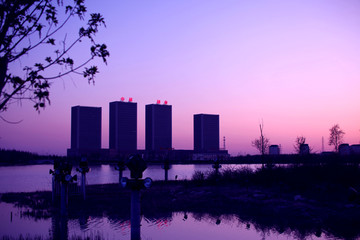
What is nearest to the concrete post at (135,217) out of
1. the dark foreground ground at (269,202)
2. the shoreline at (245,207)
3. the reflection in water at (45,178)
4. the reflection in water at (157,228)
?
the reflection in water at (157,228)

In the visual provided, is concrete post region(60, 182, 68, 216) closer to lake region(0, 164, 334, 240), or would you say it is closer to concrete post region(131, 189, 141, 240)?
lake region(0, 164, 334, 240)

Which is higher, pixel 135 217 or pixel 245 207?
pixel 135 217

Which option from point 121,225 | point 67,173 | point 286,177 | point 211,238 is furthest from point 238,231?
point 286,177

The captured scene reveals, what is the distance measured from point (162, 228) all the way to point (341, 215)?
793cm

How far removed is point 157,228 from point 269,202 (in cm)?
745

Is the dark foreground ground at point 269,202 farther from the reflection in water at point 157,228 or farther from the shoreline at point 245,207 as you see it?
the reflection in water at point 157,228

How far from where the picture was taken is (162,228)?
15.3 metres

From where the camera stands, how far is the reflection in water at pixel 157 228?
45.8 feet

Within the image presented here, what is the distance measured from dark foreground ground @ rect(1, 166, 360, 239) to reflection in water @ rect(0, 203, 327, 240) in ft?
1.42

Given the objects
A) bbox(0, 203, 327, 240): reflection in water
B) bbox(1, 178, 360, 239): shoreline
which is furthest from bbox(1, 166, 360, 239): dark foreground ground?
bbox(0, 203, 327, 240): reflection in water

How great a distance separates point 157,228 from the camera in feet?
50.0

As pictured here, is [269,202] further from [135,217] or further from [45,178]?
[45,178]

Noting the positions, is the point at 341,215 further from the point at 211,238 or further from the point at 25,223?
the point at 25,223

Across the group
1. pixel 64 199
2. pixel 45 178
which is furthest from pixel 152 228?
pixel 45 178
